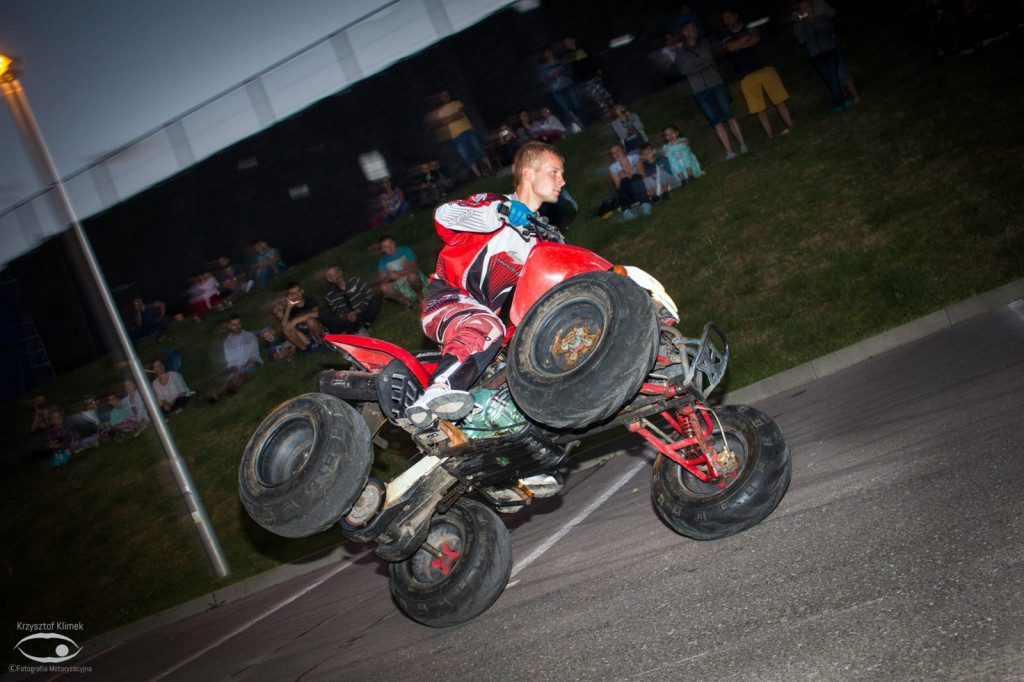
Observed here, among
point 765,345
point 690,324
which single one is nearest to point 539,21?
point 690,324

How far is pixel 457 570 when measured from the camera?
453cm

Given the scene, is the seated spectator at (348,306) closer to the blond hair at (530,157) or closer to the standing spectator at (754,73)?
the standing spectator at (754,73)

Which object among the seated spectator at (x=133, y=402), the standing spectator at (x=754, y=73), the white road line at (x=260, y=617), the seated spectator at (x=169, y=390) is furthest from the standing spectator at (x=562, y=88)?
the seated spectator at (x=133, y=402)

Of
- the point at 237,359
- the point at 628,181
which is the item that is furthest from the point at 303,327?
the point at 628,181

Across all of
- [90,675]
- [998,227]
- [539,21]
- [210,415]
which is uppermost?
[539,21]

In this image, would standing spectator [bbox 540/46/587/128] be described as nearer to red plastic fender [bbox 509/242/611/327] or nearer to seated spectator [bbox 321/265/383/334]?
seated spectator [bbox 321/265/383/334]

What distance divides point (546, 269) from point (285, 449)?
186 cm

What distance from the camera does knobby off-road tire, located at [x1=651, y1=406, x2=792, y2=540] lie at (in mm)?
3971

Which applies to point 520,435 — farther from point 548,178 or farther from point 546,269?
point 548,178

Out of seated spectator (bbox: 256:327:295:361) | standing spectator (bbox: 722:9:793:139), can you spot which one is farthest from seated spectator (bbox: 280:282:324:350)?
standing spectator (bbox: 722:9:793:139)

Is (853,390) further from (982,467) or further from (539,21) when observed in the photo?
(539,21)

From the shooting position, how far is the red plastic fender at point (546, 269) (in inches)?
166

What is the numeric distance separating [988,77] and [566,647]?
11.7 meters

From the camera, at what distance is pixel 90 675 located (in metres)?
8.70
